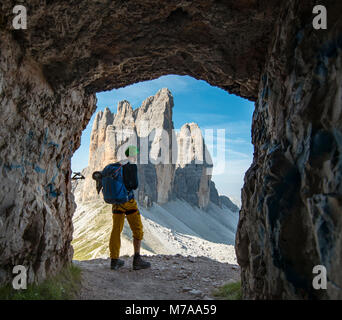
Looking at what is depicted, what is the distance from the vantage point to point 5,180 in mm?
4250

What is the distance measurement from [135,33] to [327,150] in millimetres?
4124

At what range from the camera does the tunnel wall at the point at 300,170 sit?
2.60m

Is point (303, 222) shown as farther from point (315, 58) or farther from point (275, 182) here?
point (315, 58)

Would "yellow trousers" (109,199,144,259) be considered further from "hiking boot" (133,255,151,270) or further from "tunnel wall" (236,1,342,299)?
"tunnel wall" (236,1,342,299)

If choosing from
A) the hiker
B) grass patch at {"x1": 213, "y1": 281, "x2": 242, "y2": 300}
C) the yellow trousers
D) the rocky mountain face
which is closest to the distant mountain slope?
the rocky mountain face

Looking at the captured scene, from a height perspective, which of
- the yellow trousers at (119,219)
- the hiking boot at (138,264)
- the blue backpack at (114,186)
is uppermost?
the blue backpack at (114,186)

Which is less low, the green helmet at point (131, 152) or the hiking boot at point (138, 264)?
the green helmet at point (131, 152)

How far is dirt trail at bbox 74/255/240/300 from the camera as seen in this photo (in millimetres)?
5648

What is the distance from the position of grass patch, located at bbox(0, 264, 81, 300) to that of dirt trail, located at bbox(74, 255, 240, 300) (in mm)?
221

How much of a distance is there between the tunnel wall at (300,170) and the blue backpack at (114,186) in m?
3.81

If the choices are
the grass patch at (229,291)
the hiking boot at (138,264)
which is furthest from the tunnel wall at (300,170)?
the hiking boot at (138,264)

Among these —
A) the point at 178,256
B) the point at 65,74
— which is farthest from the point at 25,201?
Answer: the point at 178,256

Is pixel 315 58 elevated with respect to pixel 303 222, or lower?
elevated

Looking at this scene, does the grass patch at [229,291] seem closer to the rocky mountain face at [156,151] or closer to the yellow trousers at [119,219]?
the yellow trousers at [119,219]
